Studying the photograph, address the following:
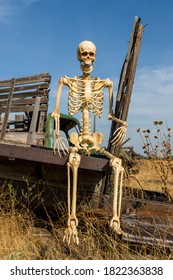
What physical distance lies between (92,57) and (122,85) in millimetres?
1617

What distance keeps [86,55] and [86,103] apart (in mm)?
545

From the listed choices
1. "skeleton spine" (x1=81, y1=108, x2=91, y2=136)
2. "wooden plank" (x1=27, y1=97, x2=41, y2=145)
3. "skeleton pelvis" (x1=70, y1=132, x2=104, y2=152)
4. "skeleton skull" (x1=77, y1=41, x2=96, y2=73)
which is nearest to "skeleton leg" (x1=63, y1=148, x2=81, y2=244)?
"skeleton pelvis" (x1=70, y1=132, x2=104, y2=152)

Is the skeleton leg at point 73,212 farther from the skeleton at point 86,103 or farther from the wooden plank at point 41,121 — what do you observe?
the wooden plank at point 41,121

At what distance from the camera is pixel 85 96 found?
405cm

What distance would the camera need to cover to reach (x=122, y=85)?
562cm

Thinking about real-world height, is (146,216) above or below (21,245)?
above

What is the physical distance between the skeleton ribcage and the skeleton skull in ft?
0.55

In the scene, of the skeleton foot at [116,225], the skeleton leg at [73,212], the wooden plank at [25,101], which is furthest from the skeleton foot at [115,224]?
the wooden plank at [25,101]

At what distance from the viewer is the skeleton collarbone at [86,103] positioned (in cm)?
403

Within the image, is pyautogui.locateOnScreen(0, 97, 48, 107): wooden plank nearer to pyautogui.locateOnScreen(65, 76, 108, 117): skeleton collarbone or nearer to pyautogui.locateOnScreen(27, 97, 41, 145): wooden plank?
pyautogui.locateOnScreen(27, 97, 41, 145): wooden plank

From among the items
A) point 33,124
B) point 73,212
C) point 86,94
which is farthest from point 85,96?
point 33,124

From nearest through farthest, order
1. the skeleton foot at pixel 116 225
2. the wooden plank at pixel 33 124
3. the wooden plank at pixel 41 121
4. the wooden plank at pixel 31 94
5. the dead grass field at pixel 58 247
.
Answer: the dead grass field at pixel 58 247, the skeleton foot at pixel 116 225, the wooden plank at pixel 33 124, the wooden plank at pixel 41 121, the wooden plank at pixel 31 94
